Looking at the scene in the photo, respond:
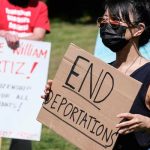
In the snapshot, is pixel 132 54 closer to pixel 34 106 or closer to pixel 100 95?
pixel 100 95

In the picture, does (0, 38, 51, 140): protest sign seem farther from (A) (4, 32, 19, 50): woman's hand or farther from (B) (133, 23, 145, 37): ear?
(B) (133, 23, 145, 37): ear

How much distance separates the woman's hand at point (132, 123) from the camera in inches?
138

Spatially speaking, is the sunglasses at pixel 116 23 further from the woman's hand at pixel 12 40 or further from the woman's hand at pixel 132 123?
the woman's hand at pixel 12 40

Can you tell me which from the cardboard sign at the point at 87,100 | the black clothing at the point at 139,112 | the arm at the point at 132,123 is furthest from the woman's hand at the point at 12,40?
the arm at the point at 132,123

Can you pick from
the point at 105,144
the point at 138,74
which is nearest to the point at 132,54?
the point at 138,74

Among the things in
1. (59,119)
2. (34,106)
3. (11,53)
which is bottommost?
(34,106)

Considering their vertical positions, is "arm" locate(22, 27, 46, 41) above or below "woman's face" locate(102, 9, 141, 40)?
below

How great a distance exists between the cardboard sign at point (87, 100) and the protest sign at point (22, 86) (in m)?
1.93

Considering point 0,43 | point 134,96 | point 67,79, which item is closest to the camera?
point 134,96

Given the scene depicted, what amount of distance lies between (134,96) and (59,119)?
47cm

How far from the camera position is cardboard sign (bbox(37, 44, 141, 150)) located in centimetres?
364

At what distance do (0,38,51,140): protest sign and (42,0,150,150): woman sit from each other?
6.38 feet

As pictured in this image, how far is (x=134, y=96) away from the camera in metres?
3.59

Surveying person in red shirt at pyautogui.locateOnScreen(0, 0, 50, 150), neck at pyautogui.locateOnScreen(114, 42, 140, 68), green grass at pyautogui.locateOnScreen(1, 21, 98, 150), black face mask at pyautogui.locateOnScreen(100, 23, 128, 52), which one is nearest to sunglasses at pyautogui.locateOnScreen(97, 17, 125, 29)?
black face mask at pyautogui.locateOnScreen(100, 23, 128, 52)
